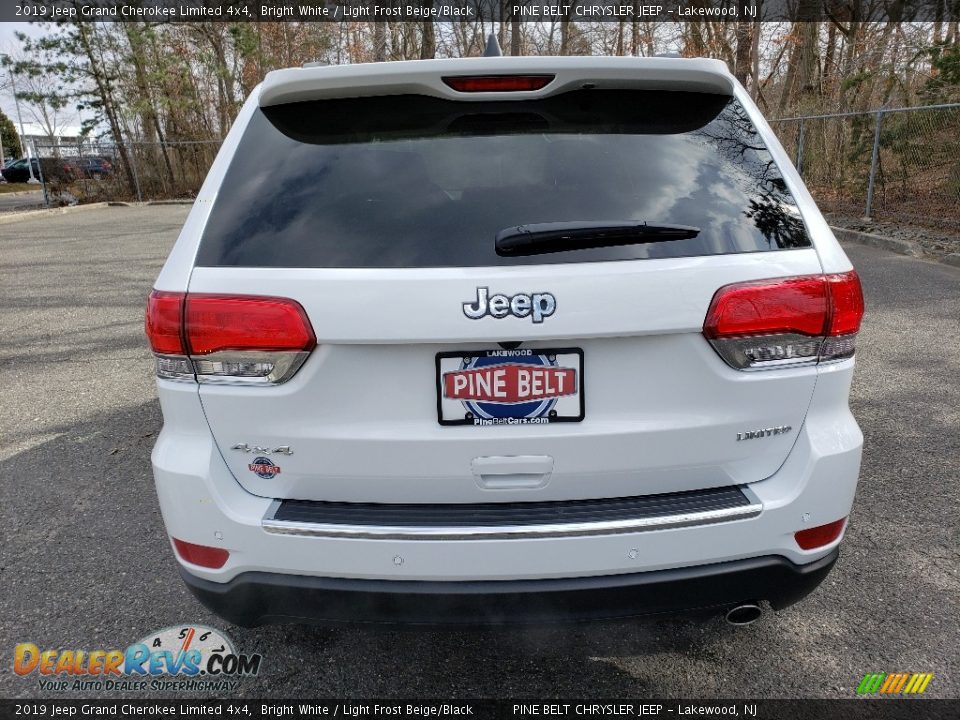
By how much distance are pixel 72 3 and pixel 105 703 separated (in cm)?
2896

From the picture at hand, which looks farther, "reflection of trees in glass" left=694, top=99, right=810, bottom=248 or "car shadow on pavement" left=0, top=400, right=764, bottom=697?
"car shadow on pavement" left=0, top=400, right=764, bottom=697

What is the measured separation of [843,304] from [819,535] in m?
0.63

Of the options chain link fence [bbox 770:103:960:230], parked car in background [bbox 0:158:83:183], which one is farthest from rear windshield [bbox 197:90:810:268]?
parked car in background [bbox 0:158:83:183]

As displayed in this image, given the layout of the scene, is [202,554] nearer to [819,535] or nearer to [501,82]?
[501,82]

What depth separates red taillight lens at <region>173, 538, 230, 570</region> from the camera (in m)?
1.79

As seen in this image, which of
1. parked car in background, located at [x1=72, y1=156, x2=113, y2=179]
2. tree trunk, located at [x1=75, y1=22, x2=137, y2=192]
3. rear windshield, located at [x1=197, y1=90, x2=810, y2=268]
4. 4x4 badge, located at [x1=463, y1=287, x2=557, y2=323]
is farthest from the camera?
parked car in background, located at [x1=72, y1=156, x2=113, y2=179]

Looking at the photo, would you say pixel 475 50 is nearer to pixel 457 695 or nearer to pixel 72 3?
pixel 72 3

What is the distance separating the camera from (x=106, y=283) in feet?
30.2

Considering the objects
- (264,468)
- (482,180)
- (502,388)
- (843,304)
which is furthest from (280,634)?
(843,304)

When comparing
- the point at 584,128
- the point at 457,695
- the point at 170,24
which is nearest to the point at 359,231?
the point at 584,128

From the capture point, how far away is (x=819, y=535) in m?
1.84

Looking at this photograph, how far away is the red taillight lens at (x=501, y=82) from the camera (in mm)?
1892

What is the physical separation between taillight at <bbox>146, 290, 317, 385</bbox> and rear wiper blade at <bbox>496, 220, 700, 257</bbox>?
550mm

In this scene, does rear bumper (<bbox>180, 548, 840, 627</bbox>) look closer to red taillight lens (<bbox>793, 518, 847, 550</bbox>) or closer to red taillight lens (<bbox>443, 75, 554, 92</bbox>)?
red taillight lens (<bbox>793, 518, 847, 550</bbox>)
